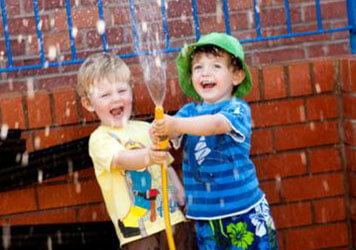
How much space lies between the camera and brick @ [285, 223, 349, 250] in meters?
4.11

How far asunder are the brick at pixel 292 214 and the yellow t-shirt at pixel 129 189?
0.76m

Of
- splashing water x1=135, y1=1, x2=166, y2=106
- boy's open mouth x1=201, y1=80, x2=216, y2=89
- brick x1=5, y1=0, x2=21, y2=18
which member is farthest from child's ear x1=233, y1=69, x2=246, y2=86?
brick x1=5, y1=0, x2=21, y2=18

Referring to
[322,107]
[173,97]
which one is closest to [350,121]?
[322,107]

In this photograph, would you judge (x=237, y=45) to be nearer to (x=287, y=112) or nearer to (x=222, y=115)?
(x=222, y=115)

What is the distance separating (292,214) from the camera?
409 cm

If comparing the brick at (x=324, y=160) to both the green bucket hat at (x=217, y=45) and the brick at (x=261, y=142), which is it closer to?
the brick at (x=261, y=142)

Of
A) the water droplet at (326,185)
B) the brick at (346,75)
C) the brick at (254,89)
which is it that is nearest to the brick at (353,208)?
the water droplet at (326,185)

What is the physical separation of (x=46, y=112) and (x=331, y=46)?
7.82 ft

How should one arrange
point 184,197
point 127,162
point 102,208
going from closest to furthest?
1. point 127,162
2. point 184,197
3. point 102,208

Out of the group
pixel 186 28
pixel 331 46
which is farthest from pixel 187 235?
pixel 331 46

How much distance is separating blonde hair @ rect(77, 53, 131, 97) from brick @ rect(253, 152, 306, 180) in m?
0.95

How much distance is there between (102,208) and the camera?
3.89 m

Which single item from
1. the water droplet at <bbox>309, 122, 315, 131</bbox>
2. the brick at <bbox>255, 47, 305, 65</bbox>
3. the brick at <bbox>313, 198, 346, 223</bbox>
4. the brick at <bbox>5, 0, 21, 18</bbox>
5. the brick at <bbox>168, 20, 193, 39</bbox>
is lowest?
the brick at <bbox>313, 198, 346, 223</bbox>

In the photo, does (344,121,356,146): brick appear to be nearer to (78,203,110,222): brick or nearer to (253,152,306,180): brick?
(253,152,306,180): brick
